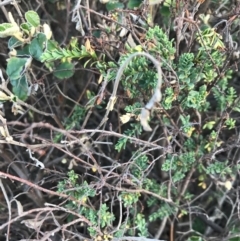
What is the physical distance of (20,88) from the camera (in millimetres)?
877

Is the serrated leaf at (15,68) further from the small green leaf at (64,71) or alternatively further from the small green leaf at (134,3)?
the small green leaf at (134,3)

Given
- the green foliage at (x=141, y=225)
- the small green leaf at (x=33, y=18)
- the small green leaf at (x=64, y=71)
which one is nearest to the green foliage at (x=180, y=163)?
the green foliage at (x=141, y=225)

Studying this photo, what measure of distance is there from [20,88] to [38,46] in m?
0.09

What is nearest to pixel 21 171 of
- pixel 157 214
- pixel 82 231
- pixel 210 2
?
pixel 82 231

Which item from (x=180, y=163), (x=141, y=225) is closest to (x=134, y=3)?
(x=180, y=163)

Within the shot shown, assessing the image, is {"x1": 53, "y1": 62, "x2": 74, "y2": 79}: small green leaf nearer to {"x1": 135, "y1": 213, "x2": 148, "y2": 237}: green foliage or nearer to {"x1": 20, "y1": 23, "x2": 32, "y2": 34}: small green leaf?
{"x1": 20, "y1": 23, "x2": 32, "y2": 34}: small green leaf

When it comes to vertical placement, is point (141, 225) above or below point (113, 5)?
below

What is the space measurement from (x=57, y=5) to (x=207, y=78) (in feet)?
1.38

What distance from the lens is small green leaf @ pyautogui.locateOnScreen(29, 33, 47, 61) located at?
85cm

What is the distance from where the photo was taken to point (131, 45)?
873mm

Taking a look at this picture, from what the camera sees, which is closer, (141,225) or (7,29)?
(7,29)

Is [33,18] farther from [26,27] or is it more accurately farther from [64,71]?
[64,71]

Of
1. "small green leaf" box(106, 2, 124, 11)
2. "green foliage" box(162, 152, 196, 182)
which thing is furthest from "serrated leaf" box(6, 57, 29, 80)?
"green foliage" box(162, 152, 196, 182)

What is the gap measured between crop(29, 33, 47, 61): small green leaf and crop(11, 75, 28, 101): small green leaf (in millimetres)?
51
